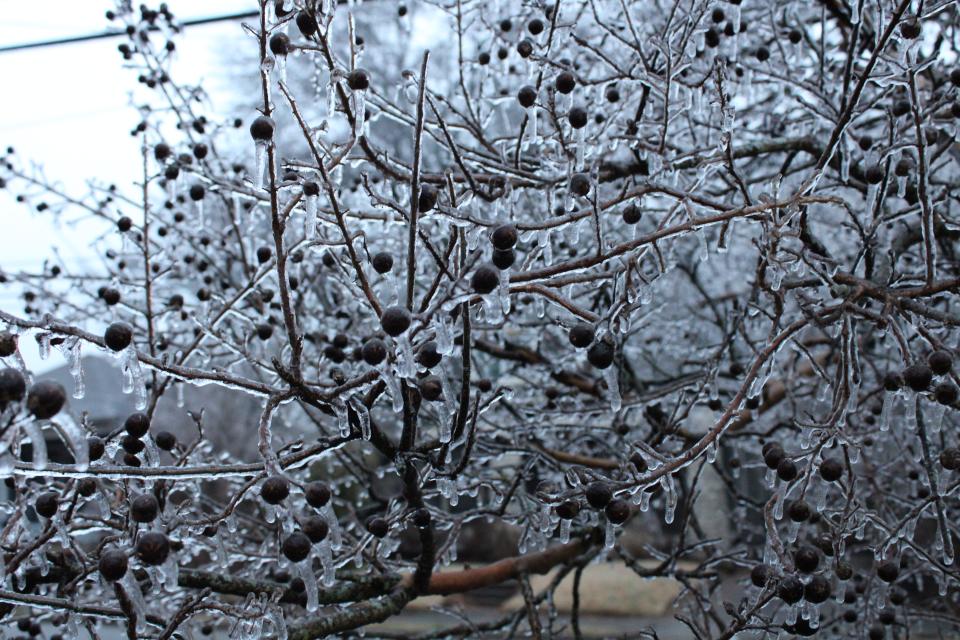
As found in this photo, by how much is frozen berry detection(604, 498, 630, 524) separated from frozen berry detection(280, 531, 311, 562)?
578mm

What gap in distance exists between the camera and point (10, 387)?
1015 millimetres

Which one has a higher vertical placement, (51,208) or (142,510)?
(51,208)

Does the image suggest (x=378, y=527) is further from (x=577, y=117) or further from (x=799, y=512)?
(x=577, y=117)

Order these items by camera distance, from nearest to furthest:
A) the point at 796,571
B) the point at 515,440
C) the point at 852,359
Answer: the point at 796,571, the point at 852,359, the point at 515,440

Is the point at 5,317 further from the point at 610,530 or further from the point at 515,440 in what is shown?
the point at 515,440

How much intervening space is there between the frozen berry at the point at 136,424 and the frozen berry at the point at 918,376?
1481mm

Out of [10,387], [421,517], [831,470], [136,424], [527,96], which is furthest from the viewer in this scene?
[527,96]

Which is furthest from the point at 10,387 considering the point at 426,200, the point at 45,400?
the point at 426,200

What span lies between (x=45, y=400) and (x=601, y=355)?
909mm

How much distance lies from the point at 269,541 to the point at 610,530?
162cm

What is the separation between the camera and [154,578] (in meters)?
1.63

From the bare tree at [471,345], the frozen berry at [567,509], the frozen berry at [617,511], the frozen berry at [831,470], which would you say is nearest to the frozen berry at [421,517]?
the bare tree at [471,345]

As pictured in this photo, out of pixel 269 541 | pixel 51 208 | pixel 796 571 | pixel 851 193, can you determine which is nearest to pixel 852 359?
pixel 796 571

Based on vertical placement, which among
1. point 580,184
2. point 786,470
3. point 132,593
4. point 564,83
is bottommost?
point 132,593
